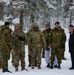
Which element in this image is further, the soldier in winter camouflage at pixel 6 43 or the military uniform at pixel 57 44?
the military uniform at pixel 57 44

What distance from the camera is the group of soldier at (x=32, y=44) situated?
12.7 m

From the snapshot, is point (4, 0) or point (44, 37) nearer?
point (44, 37)

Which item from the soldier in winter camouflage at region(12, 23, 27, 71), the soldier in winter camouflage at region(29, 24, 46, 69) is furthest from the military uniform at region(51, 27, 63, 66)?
the soldier in winter camouflage at region(12, 23, 27, 71)

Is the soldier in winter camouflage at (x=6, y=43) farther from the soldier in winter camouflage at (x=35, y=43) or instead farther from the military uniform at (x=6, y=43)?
the soldier in winter camouflage at (x=35, y=43)

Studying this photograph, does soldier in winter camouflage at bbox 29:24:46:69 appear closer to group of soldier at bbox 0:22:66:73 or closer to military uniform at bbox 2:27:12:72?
group of soldier at bbox 0:22:66:73

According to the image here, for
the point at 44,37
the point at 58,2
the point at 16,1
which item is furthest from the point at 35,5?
the point at 58,2

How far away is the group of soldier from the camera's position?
12727 mm

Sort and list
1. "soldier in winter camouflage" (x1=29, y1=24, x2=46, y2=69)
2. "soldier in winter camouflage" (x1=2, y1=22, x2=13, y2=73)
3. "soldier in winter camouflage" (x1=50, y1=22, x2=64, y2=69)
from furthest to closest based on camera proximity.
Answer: "soldier in winter camouflage" (x1=50, y1=22, x2=64, y2=69) → "soldier in winter camouflage" (x1=29, y1=24, x2=46, y2=69) → "soldier in winter camouflage" (x1=2, y1=22, x2=13, y2=73)

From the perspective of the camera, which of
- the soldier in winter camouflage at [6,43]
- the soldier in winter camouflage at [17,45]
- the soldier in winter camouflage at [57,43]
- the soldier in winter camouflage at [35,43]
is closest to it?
the soldier in winter camouflage at [6,43]

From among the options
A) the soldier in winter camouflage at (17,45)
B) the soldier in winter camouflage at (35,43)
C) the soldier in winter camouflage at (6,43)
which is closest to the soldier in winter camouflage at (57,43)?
the soldier in winter camouflage at (35,43)

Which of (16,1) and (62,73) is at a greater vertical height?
(16,1)

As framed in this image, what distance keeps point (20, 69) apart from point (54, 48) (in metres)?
1.67

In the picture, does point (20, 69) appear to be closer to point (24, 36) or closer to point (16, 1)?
point (24, 36)

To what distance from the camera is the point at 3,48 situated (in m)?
12.8
